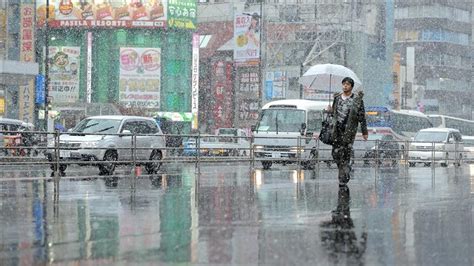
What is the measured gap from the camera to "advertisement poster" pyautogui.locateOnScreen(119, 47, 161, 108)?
75.9 meters

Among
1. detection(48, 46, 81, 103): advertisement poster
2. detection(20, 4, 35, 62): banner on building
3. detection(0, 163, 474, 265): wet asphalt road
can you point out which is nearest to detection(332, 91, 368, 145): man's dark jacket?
detection(0, 163, 474, 265): wet asphalt road

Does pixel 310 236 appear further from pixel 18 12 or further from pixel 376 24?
pixel 376 24

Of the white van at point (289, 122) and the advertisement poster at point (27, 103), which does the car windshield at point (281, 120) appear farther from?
the advertisement poster at point (27, 103)

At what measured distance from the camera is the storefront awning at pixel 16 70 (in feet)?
158

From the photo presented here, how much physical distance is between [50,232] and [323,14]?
67.5m

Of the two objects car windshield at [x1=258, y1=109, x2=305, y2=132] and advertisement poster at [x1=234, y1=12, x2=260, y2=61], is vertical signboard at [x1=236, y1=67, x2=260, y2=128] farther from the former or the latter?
car windshield at [x1=258, y1=109, x2=305, y2=132]

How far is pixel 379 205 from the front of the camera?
41.6ft

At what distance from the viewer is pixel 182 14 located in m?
78.1

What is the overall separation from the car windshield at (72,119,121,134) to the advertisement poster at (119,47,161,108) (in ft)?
160

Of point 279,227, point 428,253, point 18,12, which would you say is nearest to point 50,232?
point 279,227

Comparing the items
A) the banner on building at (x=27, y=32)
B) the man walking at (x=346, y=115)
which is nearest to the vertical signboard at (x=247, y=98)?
the banner on building at (x=27, y=32)

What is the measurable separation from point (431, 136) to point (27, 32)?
1104 inches

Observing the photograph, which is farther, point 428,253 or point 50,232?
point 50,232

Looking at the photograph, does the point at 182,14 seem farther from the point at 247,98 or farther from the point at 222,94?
the point at 247,98
